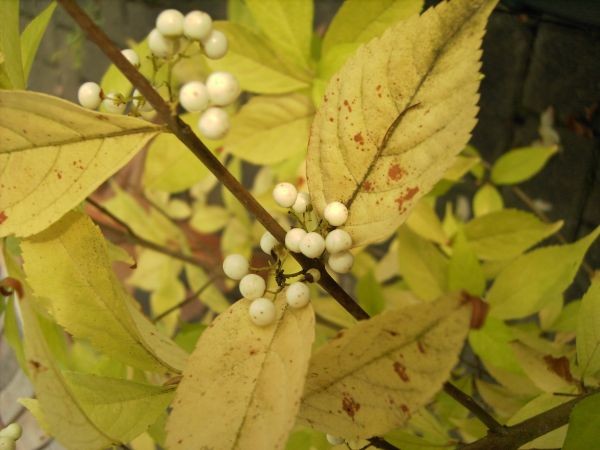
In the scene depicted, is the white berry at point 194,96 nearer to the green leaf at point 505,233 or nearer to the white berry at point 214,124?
the white berry at point 214,124

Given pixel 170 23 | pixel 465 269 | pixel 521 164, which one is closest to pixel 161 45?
pixel 170 23

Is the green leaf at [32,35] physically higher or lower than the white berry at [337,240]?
higher

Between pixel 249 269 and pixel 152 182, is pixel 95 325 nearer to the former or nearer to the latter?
pixel 249 269

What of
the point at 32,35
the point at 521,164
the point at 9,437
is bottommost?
the point at 9,437

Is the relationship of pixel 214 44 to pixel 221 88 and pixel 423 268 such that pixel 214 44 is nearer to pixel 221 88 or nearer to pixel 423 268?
pixel 221 88

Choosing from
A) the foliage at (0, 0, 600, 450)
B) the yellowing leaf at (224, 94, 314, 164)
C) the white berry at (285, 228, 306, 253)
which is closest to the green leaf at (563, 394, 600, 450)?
the foliage at (0, 0, 600, 450)

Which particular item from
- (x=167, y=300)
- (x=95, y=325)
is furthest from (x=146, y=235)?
(x=95, y=325)

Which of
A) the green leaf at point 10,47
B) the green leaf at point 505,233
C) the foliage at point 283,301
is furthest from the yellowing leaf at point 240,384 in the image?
the green leaf at point 505,233

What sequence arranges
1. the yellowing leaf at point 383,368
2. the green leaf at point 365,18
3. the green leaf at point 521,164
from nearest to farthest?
1. the yellowing leaf at point 383,368
2. the green leaf at point 365,18
3. the green leaf at point 521,164
